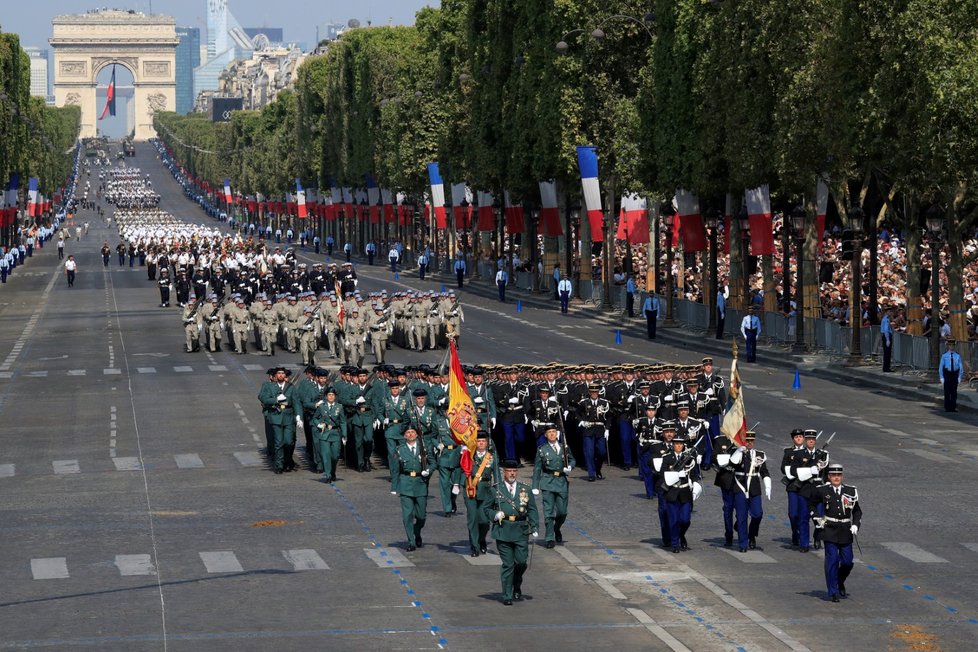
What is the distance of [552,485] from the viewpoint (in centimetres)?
2512

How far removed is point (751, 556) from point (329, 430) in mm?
9259

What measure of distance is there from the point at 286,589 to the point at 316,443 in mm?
10375

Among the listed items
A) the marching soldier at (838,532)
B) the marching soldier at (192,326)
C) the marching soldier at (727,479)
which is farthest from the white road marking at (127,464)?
the marching soldier at (192,326)

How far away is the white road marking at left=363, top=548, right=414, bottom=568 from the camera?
2409 cm

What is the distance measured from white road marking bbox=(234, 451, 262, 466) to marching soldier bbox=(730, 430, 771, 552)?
38.0 feet

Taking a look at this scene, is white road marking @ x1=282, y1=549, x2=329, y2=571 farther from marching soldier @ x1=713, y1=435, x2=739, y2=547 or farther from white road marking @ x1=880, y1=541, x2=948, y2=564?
white road marking @ x1=880, y1=541, x2=948, y2=564

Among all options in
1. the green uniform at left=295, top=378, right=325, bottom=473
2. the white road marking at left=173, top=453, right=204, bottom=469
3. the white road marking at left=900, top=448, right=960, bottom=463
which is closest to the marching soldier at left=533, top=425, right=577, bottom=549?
the green uniform at left=295, top=378, right=325, bottom=473

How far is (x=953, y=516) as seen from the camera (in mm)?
27688

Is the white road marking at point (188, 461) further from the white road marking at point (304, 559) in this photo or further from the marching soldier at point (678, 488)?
the marching soldier at point (678, 488)

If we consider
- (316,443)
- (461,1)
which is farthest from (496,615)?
(461,1)

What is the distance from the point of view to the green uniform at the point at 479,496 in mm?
23641

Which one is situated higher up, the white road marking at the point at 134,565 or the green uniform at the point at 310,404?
the green uniform at the point at 310,404

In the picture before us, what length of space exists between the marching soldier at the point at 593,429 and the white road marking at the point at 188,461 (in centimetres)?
662

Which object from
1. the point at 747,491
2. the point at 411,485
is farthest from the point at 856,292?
the point at 411,485
